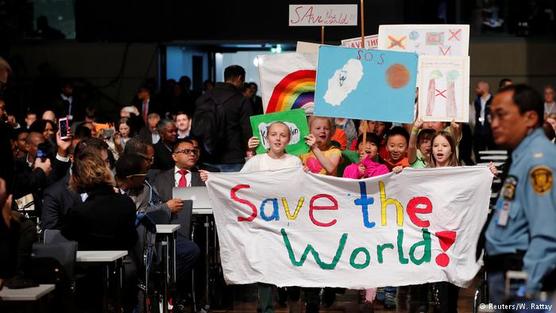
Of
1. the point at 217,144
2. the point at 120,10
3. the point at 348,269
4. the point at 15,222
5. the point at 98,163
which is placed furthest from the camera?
the point at 120,10

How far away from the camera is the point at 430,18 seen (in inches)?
1011

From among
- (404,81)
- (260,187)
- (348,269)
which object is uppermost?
(404,81)

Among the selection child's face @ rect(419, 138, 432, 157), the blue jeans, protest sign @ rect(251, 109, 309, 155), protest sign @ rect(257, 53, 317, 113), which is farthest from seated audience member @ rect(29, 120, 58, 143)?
child's face @ rect(419, 138, 432, 157)

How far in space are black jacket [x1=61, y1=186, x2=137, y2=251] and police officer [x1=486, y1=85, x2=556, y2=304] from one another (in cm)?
383

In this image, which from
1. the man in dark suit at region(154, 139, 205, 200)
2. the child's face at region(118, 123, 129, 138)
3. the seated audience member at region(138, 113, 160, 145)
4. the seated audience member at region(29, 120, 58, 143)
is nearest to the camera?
the man in dark suit at region(154, 139, 205, 200)

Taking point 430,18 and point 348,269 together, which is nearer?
point 348,269

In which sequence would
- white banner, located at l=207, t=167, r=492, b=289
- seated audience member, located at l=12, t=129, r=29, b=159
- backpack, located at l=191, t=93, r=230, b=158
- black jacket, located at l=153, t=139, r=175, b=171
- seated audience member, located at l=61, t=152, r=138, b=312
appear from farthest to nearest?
black jacket, located at l=153, t=139, r=175, b=171 < backpack, located at l=191, t=93, r=230, b=158 < seated audience member, located at l=12, t=129, r=29, b=159 < white banner, located at l=207, t=167, r=492, b=289 < seated audience member, located at l=61, t=152, r=138, b=312

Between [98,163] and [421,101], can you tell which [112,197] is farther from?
[421,101]

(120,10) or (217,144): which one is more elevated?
(120,10)

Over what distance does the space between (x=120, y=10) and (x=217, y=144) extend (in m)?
9.44

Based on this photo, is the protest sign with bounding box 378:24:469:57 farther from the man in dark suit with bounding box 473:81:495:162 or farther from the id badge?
the man in dark suit with bounding box 473:81:495:162

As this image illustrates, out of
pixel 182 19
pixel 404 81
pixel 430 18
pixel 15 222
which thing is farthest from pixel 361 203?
pixel 430 18

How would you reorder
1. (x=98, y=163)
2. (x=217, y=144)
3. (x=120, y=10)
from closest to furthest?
(x=98, y=163), (x=217, y=144), (x=120, y=10)

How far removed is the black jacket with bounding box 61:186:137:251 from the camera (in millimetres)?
9938
